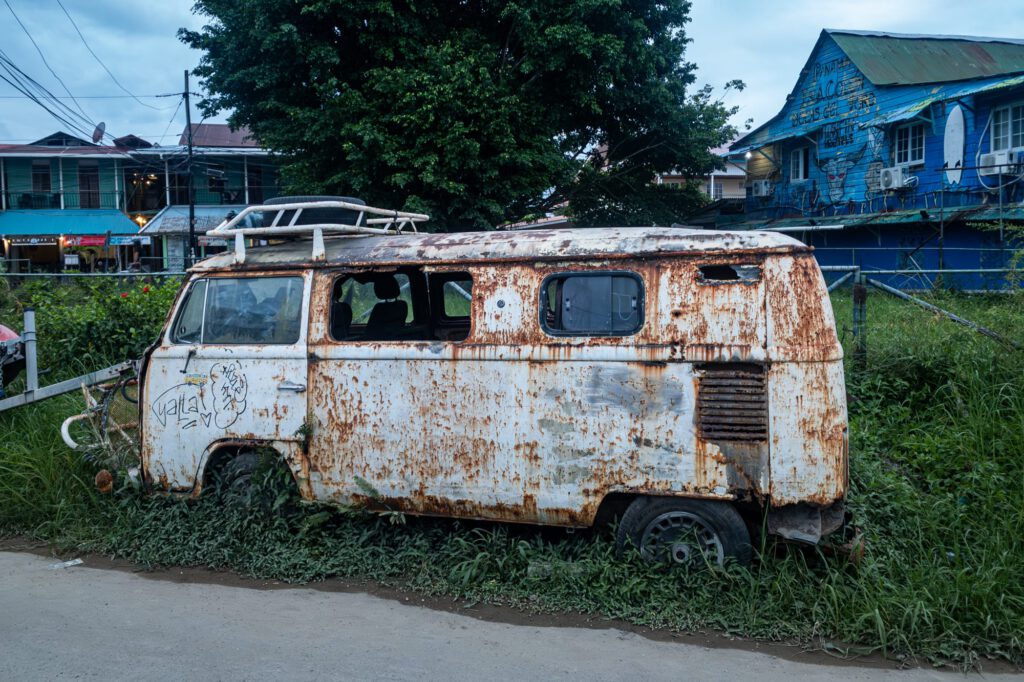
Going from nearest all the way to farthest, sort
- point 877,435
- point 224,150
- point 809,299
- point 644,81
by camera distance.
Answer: point 809,299, point 877,435, point 644,81, point 224,150

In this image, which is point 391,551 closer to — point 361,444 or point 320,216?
point 361,444

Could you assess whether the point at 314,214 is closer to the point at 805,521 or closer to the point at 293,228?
the point at 293,228

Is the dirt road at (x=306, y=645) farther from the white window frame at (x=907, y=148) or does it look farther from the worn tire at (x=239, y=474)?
the white window frame at (x=907, y=148)

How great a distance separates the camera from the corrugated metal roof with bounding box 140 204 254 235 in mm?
30984

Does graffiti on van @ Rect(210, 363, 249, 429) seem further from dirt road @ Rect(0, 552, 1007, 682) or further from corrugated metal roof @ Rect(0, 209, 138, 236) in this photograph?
corrugated metal roof @ Rect(0, 209, 138, 236)

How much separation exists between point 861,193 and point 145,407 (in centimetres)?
2185

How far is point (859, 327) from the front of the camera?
23.9 feet

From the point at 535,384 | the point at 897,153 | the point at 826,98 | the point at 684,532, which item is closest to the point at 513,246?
the point at 535,384

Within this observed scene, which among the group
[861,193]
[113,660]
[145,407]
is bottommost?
[113,660]

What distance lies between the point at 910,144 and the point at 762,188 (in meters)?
6.64

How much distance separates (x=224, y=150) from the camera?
31.6 meters

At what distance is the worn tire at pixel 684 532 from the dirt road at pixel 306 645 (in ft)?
1.93

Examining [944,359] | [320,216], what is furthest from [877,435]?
[320,216]

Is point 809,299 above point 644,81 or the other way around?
the other way around
